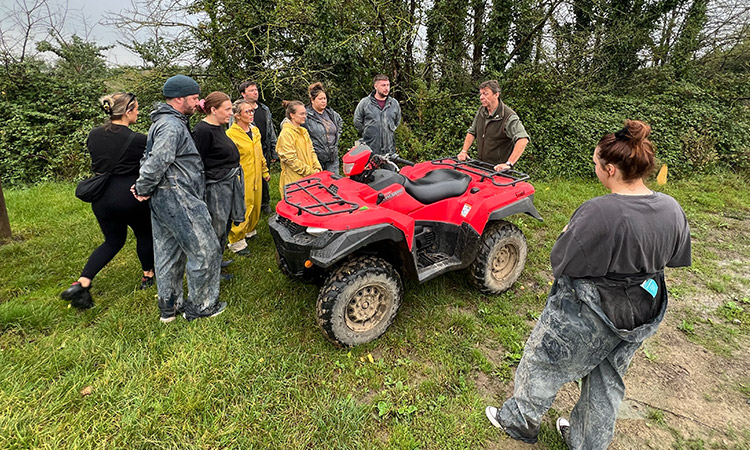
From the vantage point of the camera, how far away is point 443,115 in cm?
869

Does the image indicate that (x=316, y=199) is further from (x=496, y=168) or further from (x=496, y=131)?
(x=496, y=131)

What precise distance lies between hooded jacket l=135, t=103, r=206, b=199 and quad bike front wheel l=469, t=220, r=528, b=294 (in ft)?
8.32

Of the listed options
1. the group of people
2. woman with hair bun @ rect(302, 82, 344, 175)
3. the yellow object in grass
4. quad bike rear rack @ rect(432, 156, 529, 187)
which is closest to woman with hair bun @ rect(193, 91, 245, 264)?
the group of people

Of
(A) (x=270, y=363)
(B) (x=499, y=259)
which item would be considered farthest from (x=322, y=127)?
(A) (x=270, y=363)

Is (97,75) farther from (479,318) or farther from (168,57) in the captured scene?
(479,318)

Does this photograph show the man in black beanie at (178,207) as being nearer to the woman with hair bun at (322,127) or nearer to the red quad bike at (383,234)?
the red quad bike at (383,234)

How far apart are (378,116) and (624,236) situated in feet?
13.2

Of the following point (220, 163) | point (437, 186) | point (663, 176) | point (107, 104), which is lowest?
point (437, 186)

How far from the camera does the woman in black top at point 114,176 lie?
2.94m

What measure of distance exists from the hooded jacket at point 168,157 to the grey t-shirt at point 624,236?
2.62 meters

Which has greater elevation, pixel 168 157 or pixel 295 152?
pixel 168 157

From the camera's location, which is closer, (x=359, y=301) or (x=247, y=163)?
(x=359, y=301)

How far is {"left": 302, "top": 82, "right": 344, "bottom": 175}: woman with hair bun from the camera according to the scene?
15.1 ft

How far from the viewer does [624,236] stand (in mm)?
1626
